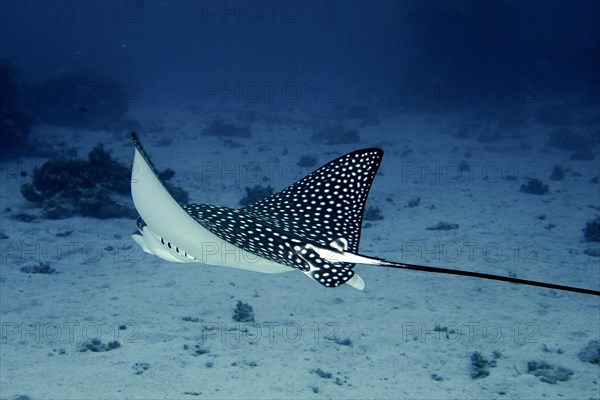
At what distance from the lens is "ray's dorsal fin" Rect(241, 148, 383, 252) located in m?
4.48

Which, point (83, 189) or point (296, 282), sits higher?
point (83, 189)

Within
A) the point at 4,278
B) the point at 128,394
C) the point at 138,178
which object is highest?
the point at 138,178

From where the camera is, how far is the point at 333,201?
472 centimetres

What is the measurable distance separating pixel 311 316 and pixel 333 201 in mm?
2245

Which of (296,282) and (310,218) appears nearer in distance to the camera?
(310,218)

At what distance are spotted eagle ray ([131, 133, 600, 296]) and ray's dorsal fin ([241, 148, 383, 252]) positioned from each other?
1 centimetres

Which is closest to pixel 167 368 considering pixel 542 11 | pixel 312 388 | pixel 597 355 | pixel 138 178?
pixel 312 388

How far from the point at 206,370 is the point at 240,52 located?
18845cm

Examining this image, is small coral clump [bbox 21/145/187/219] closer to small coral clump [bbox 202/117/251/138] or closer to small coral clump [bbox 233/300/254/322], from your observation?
small coral clump [bbox 233/300/254/322]

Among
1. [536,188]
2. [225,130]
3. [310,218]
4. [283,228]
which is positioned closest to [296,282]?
[310,218]

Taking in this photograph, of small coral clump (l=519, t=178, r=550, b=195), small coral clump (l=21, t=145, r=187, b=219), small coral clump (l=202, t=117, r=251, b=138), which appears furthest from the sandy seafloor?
small coral clump (l=202, t=117, r=251, b=138)

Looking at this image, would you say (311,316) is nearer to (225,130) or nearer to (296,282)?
(296,282)

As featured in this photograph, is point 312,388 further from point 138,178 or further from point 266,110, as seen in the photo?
point 266,110

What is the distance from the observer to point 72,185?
10523mm
